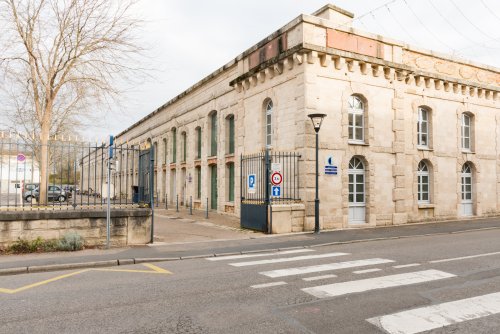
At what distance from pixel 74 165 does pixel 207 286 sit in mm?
6072

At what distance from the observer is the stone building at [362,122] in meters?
14.2

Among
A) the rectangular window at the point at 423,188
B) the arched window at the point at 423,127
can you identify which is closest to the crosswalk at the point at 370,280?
the rectangular window at the point at 423,188

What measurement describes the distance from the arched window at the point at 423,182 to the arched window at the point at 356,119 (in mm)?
3893

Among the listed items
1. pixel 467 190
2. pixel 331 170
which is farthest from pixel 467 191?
pixel 331 170

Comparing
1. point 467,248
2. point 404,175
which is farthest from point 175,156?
point 467,248

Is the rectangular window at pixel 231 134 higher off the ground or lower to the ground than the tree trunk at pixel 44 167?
higher

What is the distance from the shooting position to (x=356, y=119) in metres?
15.5

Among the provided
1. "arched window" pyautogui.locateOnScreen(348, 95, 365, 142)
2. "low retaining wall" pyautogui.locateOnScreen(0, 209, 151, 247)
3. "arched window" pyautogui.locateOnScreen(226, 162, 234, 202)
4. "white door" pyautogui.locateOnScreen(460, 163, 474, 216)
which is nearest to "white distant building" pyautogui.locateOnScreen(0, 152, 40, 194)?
"low retaining wall" pyautogui.locateOnScreen(0, 209, 151, 247)

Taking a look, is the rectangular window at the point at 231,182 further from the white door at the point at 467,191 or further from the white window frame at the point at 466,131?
the white window frame at the point at 466,131

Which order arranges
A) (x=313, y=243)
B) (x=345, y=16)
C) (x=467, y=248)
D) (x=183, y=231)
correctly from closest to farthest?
(x=467, y=248) → (x=313, y=243) → (x=183, y=231) → (x=345, y=16)

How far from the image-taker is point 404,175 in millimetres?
16125

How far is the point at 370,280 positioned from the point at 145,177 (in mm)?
7438

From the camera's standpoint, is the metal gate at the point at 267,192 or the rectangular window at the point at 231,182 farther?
the rectangular window at the point at 231,182

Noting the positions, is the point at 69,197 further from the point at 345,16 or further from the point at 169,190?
the point at 169,190
